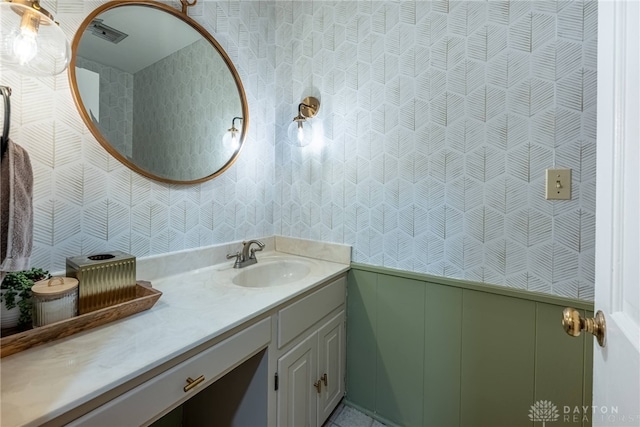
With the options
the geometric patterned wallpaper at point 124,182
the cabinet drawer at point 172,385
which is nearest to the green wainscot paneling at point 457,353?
the cabinet drawer at point 172,385

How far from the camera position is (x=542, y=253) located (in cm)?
109

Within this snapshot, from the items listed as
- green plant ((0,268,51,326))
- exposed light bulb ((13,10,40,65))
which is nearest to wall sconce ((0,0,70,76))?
exposed light bulb ((13,10,40,65))

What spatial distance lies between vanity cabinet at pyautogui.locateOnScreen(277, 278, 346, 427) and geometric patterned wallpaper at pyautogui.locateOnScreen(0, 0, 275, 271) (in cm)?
63

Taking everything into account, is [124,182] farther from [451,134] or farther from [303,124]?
[451,134]

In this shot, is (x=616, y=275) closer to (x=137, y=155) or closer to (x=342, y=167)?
(x=342, y=167)

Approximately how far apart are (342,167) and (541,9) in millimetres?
1006

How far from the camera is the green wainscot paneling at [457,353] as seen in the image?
3.53ft

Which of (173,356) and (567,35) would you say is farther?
(567,35)

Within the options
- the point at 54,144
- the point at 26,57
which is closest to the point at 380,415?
the point at 54,144

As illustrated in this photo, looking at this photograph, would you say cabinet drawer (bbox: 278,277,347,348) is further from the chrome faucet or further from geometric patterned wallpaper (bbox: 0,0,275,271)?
geometric patterned wallpaper (bbox: 0,0,275,271)

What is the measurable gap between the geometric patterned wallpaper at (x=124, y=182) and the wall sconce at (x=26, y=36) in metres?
0.14

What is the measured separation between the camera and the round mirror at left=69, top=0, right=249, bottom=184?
1.04 metres

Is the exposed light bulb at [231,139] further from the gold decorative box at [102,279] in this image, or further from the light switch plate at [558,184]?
the light switch plate at [558,184]

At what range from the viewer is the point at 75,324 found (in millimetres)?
768
